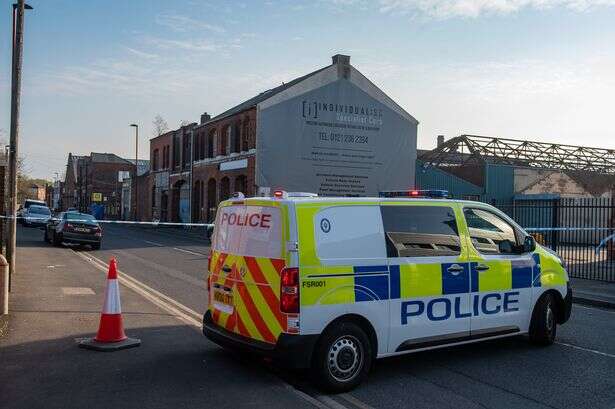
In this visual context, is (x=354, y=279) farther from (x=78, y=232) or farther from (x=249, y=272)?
(x=78, y=232)

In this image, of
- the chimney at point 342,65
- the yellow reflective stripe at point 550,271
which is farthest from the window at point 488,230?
the chimney at point 342,65

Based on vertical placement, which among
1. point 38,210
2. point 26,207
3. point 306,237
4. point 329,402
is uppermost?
point 26,207

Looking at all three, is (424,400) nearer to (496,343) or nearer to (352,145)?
(496,343)

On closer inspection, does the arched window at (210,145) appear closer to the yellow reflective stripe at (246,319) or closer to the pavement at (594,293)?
the pavement at (594,293)

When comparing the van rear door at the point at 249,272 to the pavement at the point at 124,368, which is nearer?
the pavement at the point at 124,368

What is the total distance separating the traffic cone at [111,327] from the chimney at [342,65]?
29.8 metres

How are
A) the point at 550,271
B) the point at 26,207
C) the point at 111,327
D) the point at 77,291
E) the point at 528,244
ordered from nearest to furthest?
1. the point at 111,327
2. the point at 528,244
3. the point at 550,271
4. the point at 77,291
5. the point at 26,207

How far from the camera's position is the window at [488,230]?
23.0ft

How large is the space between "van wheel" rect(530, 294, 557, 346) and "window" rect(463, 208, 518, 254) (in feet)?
2.99

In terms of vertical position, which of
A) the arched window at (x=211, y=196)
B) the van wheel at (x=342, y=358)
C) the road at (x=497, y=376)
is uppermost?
the arched window at (x=211, y=196)

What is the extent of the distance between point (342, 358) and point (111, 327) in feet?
10.2

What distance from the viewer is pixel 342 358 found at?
5.77 meters

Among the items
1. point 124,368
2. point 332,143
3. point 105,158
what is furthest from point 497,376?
point 105,158

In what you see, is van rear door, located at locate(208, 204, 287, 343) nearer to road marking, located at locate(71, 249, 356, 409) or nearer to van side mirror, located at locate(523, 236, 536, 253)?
road marking, located at locate(71, 249, 356, 409)
